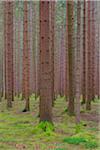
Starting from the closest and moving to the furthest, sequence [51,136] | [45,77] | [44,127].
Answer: [51,136] → [44,127] → [45,77]

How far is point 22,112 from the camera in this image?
1386 cm

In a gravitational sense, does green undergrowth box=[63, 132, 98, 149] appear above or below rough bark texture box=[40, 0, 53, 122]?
below

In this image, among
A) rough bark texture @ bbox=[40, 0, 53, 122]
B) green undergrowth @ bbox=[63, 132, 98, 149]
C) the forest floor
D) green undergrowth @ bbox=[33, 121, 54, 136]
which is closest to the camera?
the forest floor

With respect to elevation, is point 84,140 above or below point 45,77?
below

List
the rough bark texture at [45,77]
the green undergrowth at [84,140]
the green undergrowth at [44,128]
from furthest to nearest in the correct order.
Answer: the rough bark texture at [45,77] < the green undergrowth at [44,128] < the green undergrowth at [84,140]

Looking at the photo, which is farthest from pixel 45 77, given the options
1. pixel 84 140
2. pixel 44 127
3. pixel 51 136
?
pixel 84 140

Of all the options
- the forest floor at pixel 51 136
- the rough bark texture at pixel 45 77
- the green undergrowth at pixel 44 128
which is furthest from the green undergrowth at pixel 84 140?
the rough bark texture at pixel 45 77

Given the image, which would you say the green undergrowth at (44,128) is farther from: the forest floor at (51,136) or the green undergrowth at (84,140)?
the green undergrowth at (84,140)

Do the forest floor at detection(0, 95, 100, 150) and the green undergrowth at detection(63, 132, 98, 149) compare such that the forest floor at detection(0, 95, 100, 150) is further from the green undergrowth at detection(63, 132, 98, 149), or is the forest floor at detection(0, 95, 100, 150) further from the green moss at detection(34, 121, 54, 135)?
the green moss at detection(34, 121, 54, 135)

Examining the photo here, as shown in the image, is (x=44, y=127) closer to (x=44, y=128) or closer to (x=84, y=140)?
(x=44, y=128)

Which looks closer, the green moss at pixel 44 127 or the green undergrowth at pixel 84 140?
the green undergrowth at pixel 84 140

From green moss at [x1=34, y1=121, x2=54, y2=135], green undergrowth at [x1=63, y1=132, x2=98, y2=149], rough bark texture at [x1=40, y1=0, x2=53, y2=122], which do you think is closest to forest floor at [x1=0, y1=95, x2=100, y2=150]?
green undergrowth at [x1=63, y1=132, x2=98, y2=149]

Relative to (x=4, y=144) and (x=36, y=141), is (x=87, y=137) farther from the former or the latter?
(x=4, y=144)

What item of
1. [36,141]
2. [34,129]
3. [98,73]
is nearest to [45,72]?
[34,129]
